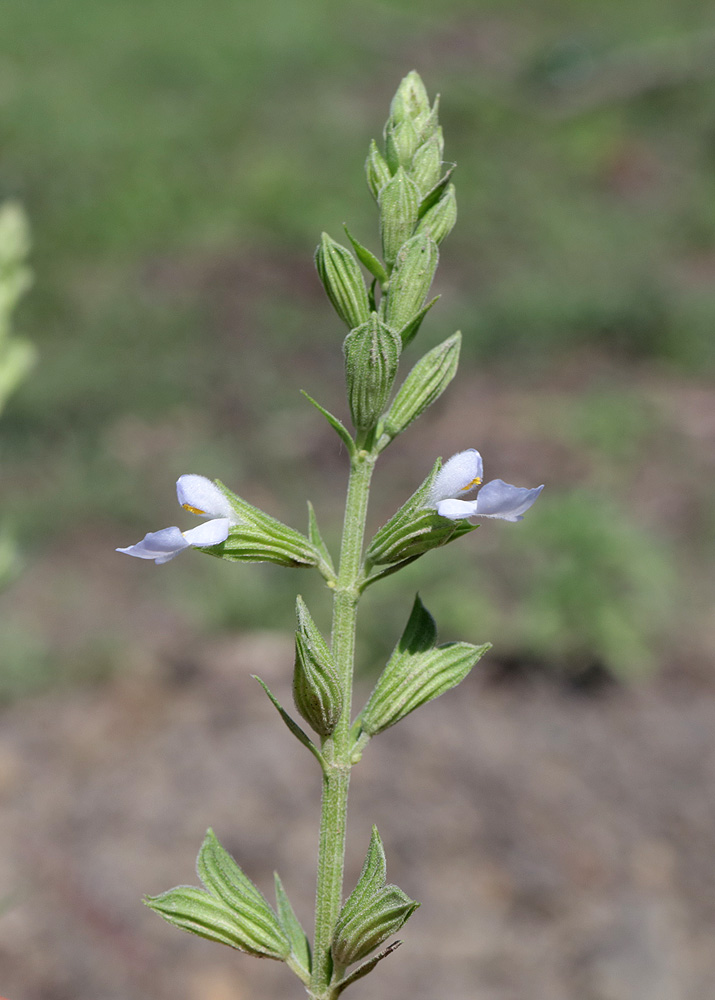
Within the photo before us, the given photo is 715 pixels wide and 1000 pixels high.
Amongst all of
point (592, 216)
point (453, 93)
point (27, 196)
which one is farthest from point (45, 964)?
point (453, 93)

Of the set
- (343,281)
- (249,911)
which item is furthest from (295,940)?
(343,281)

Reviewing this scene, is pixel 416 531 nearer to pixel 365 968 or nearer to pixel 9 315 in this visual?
pixel 365 968

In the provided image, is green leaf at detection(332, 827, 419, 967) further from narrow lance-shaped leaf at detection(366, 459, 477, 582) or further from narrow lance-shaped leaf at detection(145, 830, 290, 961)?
narrow lance-shaped leaf at detection(366, 459, 477, 582)

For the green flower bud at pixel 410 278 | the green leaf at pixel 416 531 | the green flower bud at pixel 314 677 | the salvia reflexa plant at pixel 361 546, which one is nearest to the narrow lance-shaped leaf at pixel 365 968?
the salvia reflexa plant at pixel 361 546

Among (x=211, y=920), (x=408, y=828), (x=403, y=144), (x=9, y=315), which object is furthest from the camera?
(x=408, y=828)

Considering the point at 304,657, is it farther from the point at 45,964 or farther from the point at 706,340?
the point at 706,340

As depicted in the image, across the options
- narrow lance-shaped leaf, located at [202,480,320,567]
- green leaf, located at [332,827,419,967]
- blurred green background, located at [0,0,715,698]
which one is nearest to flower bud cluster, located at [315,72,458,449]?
narrow lance-shaped leaf, located at [202,480,320,567]
